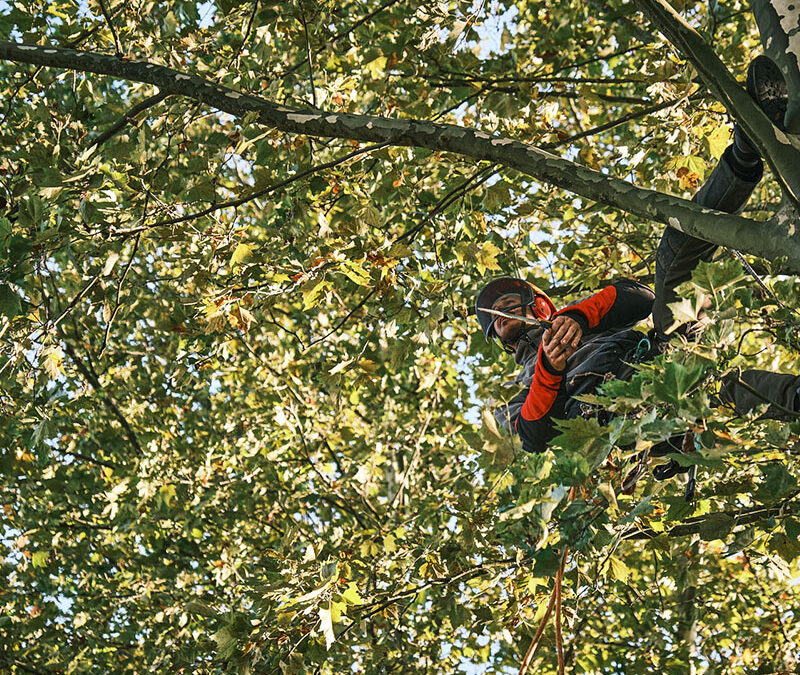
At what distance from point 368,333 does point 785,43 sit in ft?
10.7

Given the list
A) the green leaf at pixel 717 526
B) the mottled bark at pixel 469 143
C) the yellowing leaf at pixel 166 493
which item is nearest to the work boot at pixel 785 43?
the mottled bark at pixel 469 143

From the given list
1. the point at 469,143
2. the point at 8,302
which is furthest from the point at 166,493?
the point at 469,143

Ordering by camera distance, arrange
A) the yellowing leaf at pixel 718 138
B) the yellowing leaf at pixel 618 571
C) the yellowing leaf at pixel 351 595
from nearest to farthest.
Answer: the yellowing leaf at pixel 351 595 → the yellowing leaf at pixel 618 571 → the yellowing leaf at pixel 718 138

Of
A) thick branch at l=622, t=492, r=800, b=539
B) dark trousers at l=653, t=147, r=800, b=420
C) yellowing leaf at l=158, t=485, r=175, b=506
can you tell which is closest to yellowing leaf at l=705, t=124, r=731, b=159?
dark trousers at l=653, t=147, r=800, b=420

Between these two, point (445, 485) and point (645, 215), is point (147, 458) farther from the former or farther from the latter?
point (645, 215)

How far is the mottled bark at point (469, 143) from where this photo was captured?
6.39 feet

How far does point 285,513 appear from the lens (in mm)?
7555

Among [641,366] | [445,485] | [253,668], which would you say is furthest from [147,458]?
[641,366]

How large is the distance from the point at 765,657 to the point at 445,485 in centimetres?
291

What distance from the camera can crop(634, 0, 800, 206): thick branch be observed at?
5.93 ft

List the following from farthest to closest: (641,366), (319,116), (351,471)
Result: (351,471), (319,116), (641,366)

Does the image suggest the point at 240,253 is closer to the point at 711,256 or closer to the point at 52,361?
the point at 52,361

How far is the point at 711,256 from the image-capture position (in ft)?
7.90

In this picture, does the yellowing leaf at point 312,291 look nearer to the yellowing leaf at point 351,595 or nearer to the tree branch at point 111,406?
the yellowing leaf at point 351,595
